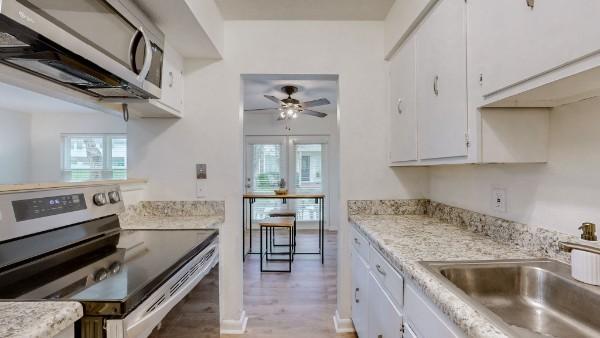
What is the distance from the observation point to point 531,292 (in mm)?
1038

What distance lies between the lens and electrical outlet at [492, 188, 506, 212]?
1419 mm

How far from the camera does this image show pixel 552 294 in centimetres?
99

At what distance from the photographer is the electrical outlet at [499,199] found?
1.42 metres

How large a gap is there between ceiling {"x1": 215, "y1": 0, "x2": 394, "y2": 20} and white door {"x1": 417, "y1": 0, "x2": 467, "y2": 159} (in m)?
0.57

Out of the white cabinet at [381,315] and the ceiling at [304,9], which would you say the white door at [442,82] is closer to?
the ceiling at [304,9]

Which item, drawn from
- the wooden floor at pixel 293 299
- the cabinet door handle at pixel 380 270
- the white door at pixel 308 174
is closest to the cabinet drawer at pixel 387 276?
the cabinet door handle at pixel 380 270

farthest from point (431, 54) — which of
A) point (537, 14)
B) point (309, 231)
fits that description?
point (309, 231)

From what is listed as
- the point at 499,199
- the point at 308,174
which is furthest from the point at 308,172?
the point at 499,199

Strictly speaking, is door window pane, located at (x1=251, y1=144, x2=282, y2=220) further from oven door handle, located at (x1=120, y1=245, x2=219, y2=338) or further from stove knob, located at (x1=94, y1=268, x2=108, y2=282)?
stove knob, located at (x1=94, y1=268, x2=108, y2=282)

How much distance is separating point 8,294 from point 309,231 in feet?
17.1

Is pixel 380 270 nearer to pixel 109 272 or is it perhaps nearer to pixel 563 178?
pixel 563 178

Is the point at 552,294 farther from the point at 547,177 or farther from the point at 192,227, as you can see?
the point at 192,227

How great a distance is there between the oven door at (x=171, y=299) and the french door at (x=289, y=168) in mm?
4292

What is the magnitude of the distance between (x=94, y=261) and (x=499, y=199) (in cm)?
178
